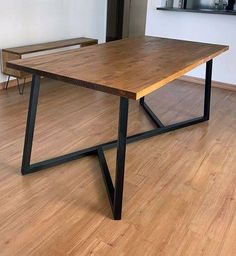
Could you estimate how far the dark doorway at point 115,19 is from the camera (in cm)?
594

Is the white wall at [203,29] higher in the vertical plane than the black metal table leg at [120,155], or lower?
higher

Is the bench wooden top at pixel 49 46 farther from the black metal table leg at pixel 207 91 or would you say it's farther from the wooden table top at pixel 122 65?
the black metal table leg at pixel 207 91

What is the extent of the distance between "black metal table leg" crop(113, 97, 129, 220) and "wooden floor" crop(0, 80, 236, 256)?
8 centimetres

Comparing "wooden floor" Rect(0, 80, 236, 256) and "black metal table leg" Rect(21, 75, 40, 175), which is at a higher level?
"black metal table leg" Rect(21, 75, 40, 175)

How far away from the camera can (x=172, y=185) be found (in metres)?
2.09

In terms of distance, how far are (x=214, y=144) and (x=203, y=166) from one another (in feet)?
1.39

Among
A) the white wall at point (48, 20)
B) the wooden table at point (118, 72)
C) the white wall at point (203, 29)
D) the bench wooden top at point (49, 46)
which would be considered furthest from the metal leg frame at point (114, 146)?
the white wall at point (48, 20)

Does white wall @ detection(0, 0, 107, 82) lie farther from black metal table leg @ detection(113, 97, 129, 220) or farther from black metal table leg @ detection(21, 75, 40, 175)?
black metal table leg @ detection(113, 97, 129, 220)

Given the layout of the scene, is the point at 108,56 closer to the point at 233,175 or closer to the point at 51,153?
the point at 51,153

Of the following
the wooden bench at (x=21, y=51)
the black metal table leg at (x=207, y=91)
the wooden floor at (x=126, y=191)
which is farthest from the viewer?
the wooden bench at (x=21, y=51)

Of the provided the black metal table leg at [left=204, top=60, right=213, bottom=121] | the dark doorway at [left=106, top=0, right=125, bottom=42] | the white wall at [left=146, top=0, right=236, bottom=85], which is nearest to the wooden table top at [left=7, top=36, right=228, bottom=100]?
the black metal table leg at [left=204, top=60, right=213, bottom=121]

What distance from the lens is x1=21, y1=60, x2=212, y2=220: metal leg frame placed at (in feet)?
5.49

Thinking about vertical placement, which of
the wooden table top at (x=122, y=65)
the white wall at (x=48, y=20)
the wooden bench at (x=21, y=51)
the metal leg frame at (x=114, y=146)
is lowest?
the metal leg frame at (x=114, y=146)

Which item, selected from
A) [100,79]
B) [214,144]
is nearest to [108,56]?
[100,79]
